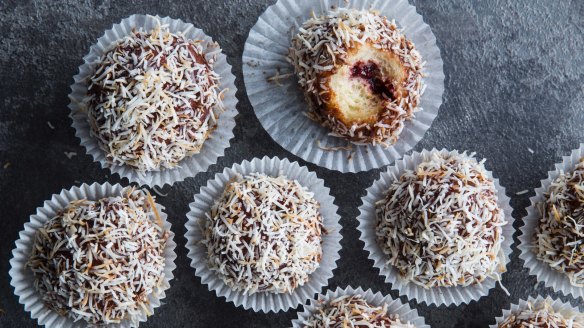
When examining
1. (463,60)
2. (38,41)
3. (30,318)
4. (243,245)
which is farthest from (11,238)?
(463,60)

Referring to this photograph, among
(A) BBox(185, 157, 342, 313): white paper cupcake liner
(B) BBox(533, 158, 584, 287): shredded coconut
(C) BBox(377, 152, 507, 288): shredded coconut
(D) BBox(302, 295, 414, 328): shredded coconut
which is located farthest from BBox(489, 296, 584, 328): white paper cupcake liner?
(A) BBox(185, 157, 342, 313): white paper cupcake liner

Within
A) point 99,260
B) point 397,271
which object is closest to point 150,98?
point 99,260

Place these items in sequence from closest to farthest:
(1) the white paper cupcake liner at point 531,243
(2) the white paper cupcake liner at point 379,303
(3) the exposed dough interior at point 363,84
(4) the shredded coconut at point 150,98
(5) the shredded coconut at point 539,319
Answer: (4) the shredded coconut at point 150,98
(3) the exposed dough interior at point 363,84
(5) the shredded coconut at point 539,319
(2) the white paper cupcake liner at point 379,303
(1) the white paper cupcake liner at point 531,243

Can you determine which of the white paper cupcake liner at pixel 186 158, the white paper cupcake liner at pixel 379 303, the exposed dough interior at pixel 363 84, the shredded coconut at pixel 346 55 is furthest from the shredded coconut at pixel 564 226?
the white paper cupcake liner at pixel 186 158

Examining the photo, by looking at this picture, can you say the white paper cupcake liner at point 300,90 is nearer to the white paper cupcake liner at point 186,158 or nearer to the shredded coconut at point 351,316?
the white paper cupcake liner at point 186,158

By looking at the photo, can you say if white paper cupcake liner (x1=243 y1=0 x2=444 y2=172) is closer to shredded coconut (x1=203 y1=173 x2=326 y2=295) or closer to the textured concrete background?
the textured concrete background

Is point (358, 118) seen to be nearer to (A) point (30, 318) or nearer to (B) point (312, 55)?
(B) point (312, 55)
